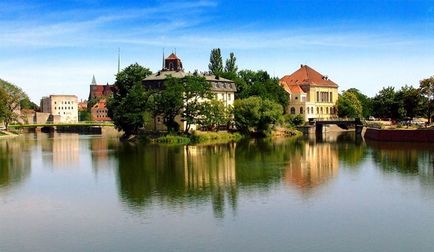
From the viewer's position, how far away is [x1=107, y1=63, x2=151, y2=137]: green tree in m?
69.0

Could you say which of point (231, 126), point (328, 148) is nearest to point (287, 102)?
point (231, 126)

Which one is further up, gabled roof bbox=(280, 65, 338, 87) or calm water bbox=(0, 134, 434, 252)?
gabled roof bbox=(280, 65, 338, 87)

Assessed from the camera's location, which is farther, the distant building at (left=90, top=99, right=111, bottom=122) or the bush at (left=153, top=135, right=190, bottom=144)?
the distant building at (left=90, top=99, right=111, bottom=122)

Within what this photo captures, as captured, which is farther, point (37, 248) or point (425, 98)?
point (425, 98)

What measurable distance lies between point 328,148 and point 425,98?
76.4ft

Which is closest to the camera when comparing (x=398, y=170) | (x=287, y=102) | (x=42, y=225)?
(x=42, y=225)

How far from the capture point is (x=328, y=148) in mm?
58250

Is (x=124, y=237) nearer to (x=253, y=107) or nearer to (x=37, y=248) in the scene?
(x=37, y=248)

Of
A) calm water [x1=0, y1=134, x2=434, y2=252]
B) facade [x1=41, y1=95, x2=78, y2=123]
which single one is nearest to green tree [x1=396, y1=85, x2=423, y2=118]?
calm water [x1=0, y1=134, x2=434, y2=252]

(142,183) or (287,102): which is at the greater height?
(287,102)

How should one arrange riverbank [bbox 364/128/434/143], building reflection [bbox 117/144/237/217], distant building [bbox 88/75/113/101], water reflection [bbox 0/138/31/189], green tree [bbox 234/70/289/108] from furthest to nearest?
distant building [bbox 88/75/113/101], green tree [bbox 234/70/289/108], riverbank [bbox 364/128/434/143], water reflection [bbox 0/138/31/189], building reflection [bbox 117/144/237/217]

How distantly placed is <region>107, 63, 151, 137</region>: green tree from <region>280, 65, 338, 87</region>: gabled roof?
32.4 m

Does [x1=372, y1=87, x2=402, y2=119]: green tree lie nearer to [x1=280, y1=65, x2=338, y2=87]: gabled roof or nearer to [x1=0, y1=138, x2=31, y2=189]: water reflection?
[x1=280, y1=65, x2=338, y2=87]: gabled roof

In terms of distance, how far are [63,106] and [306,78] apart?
283 ft
